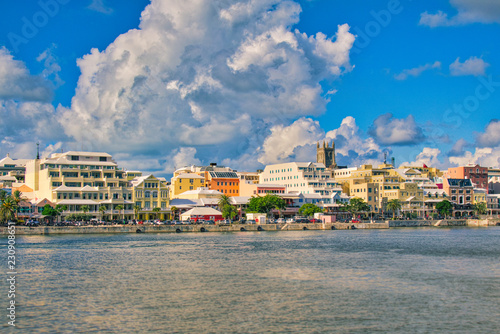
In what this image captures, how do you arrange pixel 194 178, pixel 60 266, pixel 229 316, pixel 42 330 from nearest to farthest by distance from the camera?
pixel 42 330
pixel 229 316
pixel 60 266
pixel 194 178

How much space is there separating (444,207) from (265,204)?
200 ft

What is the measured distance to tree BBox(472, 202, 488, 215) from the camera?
17525 cm

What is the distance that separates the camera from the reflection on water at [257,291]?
3312 centimetres

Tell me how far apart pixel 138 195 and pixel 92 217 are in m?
12.3

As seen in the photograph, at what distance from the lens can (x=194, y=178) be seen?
16588 centimetres

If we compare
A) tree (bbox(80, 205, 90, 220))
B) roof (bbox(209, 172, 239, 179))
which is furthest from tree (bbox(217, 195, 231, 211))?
tree (bbox(80, 205, 90, 220))

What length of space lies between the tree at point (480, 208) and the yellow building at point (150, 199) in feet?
324

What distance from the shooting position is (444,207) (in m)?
166

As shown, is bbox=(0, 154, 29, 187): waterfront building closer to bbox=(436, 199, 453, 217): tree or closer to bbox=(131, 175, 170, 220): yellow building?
bbox=(131, 175, 170, 220): yellow building

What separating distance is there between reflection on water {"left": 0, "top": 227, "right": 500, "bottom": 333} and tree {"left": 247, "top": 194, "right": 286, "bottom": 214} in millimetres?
63891

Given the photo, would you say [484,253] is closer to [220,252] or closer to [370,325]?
[220,252]

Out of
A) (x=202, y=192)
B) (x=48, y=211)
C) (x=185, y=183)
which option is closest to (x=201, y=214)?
(x=202, y=192)

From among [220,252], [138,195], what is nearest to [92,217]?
[138,195]

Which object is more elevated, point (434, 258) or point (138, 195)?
point (138, 195)
